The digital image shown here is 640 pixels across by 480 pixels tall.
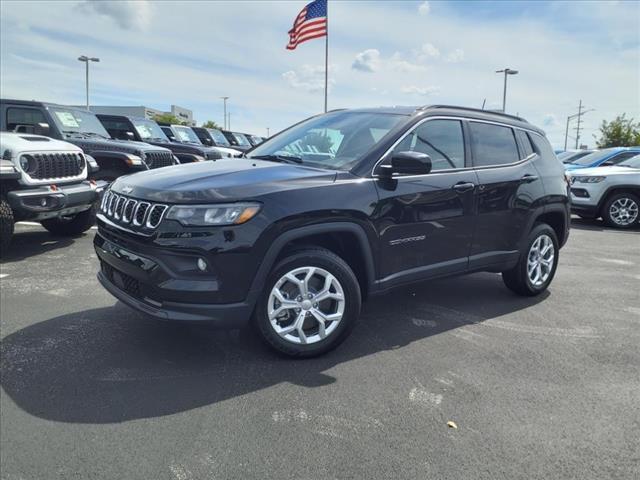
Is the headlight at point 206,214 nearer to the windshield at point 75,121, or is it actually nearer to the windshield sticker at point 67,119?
the windshield at point 75,121

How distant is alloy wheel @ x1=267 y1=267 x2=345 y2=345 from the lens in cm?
324

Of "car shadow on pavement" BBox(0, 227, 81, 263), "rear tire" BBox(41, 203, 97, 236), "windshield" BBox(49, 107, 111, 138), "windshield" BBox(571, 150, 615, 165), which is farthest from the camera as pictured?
"windshield" BBox(571, 150, 615, 165)

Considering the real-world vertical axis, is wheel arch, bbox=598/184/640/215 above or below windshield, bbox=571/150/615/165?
below

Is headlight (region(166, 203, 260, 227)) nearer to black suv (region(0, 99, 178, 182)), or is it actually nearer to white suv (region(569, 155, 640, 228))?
black suv (region(0, 99, 178, 182))

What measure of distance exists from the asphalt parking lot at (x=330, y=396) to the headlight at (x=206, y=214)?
648 mm

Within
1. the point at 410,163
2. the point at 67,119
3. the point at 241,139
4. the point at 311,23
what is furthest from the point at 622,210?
the point at 241,139

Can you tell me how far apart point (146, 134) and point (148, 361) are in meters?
10.8

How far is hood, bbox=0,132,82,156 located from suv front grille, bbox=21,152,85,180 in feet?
0.23

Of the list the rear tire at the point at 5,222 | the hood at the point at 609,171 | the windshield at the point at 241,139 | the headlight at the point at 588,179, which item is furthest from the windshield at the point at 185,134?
the hood at the point at 609,171

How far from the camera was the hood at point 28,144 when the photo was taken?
5.86 m

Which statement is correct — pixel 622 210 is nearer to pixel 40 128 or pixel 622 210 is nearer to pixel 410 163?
pixel 410 163

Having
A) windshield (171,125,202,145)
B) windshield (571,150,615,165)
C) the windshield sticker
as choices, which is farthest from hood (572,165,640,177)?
windshield (171,125,202,145)

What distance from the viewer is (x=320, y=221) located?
10.8 ft

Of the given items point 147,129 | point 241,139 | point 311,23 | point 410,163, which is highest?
point 311,23
